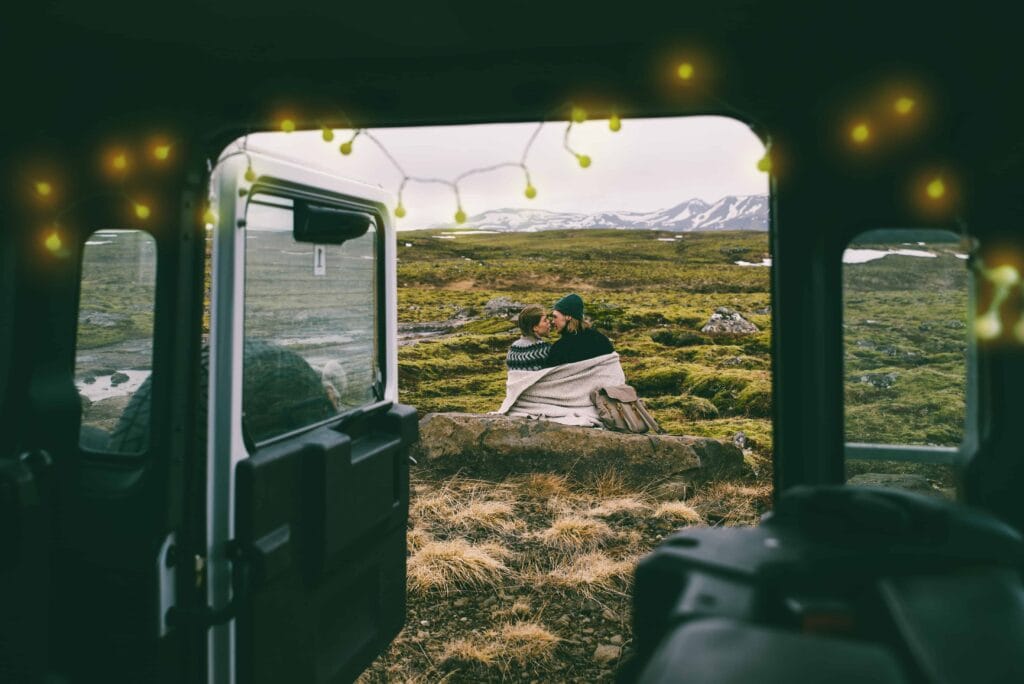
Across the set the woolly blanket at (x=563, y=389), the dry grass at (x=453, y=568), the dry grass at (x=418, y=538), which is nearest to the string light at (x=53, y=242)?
the dry grass at (x=453, y=568)

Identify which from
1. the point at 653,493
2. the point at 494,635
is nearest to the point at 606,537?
the point at 653,493

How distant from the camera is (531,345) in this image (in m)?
8.08

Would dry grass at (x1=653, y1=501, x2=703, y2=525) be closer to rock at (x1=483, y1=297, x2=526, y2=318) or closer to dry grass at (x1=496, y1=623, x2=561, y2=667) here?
dry grass at (x1=496, y1=623, x2=561, y2=667)

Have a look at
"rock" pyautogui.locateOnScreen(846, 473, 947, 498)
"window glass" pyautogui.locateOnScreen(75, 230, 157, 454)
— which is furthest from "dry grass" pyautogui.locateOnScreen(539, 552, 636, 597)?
"window glass" pyautogui.locateOnScreen(75, 230, 157, 454)

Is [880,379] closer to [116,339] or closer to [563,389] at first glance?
[116,339]

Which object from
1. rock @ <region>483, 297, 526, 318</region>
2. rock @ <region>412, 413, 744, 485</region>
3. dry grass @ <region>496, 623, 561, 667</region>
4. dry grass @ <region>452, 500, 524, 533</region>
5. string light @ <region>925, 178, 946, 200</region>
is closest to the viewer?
string light @ <region>925, 178, 946, 200</region>

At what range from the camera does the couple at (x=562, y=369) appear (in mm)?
7855

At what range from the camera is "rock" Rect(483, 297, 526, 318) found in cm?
2105

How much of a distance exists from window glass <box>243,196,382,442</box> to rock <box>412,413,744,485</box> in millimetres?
3958

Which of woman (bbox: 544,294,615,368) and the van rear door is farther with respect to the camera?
woman (bbox: 544,294,615,368)

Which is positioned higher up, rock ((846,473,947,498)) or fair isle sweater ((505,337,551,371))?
fair isle sweater ((505,337,551,371))

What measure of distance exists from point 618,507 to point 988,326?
186 inches

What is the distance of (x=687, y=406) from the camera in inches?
457

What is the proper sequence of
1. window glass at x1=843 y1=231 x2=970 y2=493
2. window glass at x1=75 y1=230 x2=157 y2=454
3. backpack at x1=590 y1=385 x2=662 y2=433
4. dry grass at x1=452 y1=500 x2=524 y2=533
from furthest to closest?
backpack at x1=590 y1=385 x2=662 y2=433 → dry grass at x1=452 y1=500 x2=524 y2=533 → window glass at x1=75 y1=230 x2=157 y2=454 → window glass at x1=843 y1=231 x2=970 y2=493
